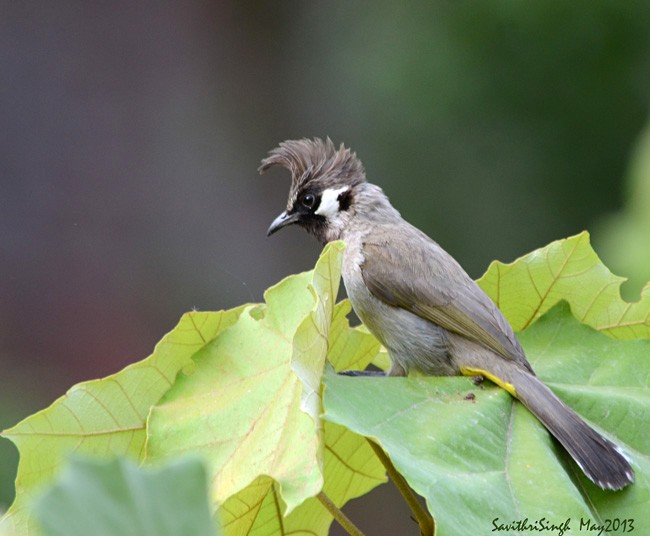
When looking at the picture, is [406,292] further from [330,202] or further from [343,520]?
[343,520]

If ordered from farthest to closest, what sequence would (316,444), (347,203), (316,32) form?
(316,32) < (347,203) < (316,444)

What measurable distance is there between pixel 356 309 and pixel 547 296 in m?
0.73

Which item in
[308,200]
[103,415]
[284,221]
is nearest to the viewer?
[103,415]

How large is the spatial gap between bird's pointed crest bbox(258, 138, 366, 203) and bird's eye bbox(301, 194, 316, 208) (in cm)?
4

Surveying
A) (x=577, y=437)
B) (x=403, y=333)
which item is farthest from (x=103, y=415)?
(x=403, y=333)

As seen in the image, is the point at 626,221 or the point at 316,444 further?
the point at 626,221

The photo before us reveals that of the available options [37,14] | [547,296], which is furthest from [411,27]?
[547,296]

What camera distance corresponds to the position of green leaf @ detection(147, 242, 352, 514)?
5.02 feet

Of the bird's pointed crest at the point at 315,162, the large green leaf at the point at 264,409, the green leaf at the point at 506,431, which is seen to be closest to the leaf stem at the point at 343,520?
the large green leaf at the point at 264,409

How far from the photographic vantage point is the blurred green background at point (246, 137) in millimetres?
7316

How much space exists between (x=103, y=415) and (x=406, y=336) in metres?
1.01

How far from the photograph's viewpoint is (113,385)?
5.99ft

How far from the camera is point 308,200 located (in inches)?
122

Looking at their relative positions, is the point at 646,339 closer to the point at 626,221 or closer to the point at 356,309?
the point at 356,309
